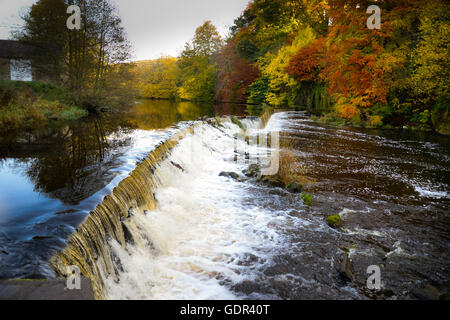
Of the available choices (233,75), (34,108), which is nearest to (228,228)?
(34,108)

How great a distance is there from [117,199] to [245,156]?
6.44 metres

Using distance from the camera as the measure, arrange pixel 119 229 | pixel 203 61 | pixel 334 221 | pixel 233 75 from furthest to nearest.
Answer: pixel 203 61, pixel 233 75, pixel 334 221, pixel 119 229

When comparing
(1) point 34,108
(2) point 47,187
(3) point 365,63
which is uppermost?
(3) point 365,63

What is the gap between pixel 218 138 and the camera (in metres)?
12.9

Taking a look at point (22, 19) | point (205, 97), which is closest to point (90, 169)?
point (22, 19)

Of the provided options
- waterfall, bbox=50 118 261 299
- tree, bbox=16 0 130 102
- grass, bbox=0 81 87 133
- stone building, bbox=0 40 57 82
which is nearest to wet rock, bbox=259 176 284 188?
waterfall, bbox=50 118 261 299

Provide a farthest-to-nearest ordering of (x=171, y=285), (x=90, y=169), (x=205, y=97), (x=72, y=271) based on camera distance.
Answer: (x=205, y=97)
(x=90, y=169)
(x=171, y=285)
(x=72, y=271)

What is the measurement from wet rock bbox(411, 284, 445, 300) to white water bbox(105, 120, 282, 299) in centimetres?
192

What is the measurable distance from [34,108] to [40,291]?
15329mm

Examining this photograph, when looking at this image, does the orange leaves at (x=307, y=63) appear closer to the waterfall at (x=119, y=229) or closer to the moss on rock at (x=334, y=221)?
the waterfall at (x=119, y=229)

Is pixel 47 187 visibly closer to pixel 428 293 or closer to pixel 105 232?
pixel 105 232

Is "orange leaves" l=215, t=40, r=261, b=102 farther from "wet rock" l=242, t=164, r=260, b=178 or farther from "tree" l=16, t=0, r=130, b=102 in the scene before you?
"wet rock" l=242, t=164, r=260, b=178

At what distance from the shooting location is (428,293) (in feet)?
10.1

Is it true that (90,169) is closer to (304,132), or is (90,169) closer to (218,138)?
(218,138)
